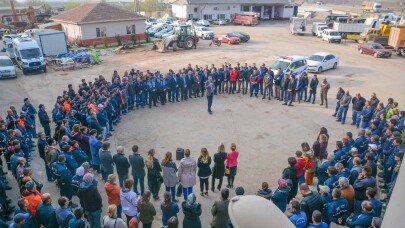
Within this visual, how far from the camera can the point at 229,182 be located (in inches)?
384

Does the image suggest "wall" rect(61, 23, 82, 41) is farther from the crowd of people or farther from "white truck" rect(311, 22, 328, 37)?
"white truck" rect(311, 22, 328, 37)

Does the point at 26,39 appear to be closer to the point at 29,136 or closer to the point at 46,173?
the point at 29,136

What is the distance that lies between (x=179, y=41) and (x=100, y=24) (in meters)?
8.97

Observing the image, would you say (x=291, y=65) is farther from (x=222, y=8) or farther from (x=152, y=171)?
(x=222, y=8)

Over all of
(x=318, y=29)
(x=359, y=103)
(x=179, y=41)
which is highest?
(x=318, y=29)

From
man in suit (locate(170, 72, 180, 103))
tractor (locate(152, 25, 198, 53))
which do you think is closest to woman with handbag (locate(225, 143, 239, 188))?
man in suit (locate(170, 72, 180, 103))

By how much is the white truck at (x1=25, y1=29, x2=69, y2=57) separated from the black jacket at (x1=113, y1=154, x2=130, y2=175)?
910 inches

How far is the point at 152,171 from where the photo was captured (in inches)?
333

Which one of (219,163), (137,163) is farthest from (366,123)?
(137,163)

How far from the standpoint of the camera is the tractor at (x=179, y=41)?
31.4 meters

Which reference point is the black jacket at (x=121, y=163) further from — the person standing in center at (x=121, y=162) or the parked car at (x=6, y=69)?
the parked car at (x=6, y=69)

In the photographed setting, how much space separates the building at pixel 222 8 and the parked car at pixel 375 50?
27.0 m

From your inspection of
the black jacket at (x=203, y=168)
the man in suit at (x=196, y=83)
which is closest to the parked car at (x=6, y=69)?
the man in suit at (x=196, y=83)

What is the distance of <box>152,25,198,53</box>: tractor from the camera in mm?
31375
